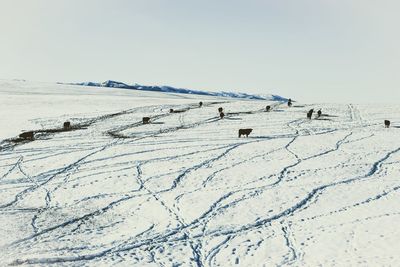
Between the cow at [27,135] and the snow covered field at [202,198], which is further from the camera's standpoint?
the cow at [27,135]

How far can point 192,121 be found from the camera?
31109 mm

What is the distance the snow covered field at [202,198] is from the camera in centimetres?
1009

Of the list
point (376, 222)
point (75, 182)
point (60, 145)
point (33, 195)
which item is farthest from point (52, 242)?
point (60, 145)

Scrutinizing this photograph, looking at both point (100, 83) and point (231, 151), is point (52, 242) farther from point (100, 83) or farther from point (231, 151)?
point (100, 83)

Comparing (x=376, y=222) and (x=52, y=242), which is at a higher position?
(x=376, y=222)

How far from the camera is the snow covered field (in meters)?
10.1

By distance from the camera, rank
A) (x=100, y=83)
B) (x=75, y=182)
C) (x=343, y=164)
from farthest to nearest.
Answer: (x=100, y=83), (x=343, y=164), (x=75, y=182)

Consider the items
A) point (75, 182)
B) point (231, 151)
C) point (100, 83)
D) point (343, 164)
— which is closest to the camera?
point (75, 182)

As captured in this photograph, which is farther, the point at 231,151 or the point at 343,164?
the point at 231,151

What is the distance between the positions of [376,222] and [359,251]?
1878 millimetres

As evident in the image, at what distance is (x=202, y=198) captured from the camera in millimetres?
13781

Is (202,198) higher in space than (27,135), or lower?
higher

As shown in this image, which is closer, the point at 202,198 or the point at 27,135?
the point at 202,198

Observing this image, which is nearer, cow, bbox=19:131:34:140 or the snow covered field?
the snow covered field
